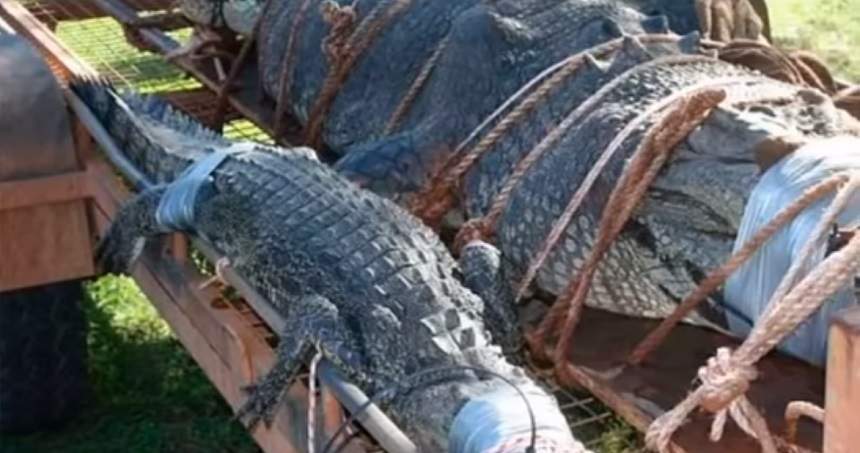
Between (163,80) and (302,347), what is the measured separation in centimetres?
357

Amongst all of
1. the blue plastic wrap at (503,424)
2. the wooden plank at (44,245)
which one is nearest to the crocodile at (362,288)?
the blue plastic wrap at (503,424)

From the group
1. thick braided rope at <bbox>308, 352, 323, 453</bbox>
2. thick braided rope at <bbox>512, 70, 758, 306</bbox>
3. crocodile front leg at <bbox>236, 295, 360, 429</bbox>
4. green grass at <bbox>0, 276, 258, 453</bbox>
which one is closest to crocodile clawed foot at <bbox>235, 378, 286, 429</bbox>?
crocodile front leg at <bbox>236, 295, 360, 429</bbox>

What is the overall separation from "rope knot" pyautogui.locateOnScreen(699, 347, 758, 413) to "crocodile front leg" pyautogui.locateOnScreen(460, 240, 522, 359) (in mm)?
552

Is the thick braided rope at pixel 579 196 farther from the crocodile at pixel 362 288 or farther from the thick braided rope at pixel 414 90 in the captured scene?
the thick braided rope at pixel 414 90

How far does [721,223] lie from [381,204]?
0.52m

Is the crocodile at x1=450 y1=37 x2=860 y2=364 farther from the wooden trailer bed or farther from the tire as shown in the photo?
the tire

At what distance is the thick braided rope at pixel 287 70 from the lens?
338 centimetres

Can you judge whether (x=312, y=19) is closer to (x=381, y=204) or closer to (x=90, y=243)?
(x=90, y=243)

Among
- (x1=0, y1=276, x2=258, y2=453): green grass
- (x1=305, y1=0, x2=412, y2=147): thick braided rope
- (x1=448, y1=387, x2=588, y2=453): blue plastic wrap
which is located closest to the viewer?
(x1=448, y1=387, x2=588, y2=453): blue plastic wrap

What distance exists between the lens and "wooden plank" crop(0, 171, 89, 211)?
285 cm

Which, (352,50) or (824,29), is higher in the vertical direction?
(352,50)

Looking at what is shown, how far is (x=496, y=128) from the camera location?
2.41 meters

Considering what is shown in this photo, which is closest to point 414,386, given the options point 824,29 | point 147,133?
point 147,133

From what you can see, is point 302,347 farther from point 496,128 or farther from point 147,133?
Result: point 147,133
